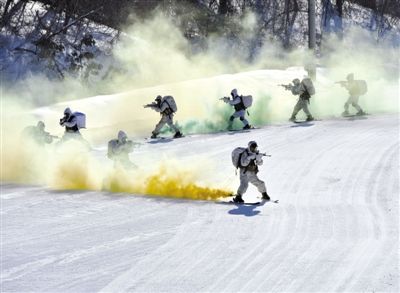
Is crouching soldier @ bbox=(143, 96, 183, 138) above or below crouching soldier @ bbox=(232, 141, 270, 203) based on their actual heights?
above

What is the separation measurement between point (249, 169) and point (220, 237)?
2.31 metres

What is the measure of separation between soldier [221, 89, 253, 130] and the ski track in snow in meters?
4.56

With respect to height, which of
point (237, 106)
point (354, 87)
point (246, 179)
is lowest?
point (246, 179)

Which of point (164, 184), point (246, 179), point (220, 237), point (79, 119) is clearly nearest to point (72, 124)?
point (79, 119)

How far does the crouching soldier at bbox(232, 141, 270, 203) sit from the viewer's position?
1190 cm

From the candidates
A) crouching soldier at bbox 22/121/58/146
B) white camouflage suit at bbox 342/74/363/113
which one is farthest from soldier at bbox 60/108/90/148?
white camouflage suit at bbox 342/74/363/113

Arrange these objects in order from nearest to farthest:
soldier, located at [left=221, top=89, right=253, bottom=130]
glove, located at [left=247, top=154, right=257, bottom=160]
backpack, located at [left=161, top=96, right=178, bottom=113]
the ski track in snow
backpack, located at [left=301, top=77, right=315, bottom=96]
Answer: the ski track in snow → glove, located at [left=247, top=154, right=257, bottom=160] → backpack, located at [left=161, top=96, right=178, bottom=113] → soldier, located at [left=221, top=89, right=253, bottom=130] → backpack, located at [left=301, top=77, right=315, bottom=96]

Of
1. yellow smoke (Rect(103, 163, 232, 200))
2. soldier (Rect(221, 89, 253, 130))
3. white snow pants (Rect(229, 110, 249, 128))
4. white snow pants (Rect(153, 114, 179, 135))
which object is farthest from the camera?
white snow pants (Rect(229, 110, 249, 128))

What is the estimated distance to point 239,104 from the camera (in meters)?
20.1

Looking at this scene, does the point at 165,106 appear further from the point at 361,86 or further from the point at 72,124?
the point at 361,86

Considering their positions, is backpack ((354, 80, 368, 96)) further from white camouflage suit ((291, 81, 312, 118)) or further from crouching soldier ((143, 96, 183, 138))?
crouching soldier ((143, 96, 183, 138))

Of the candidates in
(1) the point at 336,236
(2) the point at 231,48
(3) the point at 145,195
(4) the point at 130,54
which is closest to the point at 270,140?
(3) the point at 145,195

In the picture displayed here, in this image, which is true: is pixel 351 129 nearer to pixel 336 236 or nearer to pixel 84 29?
pixel 336 236

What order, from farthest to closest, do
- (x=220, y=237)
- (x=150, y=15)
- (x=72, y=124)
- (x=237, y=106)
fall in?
(x=150, y=15) < (x=237, y=106) < (x=72, y=124) < (x=220, y=237)
